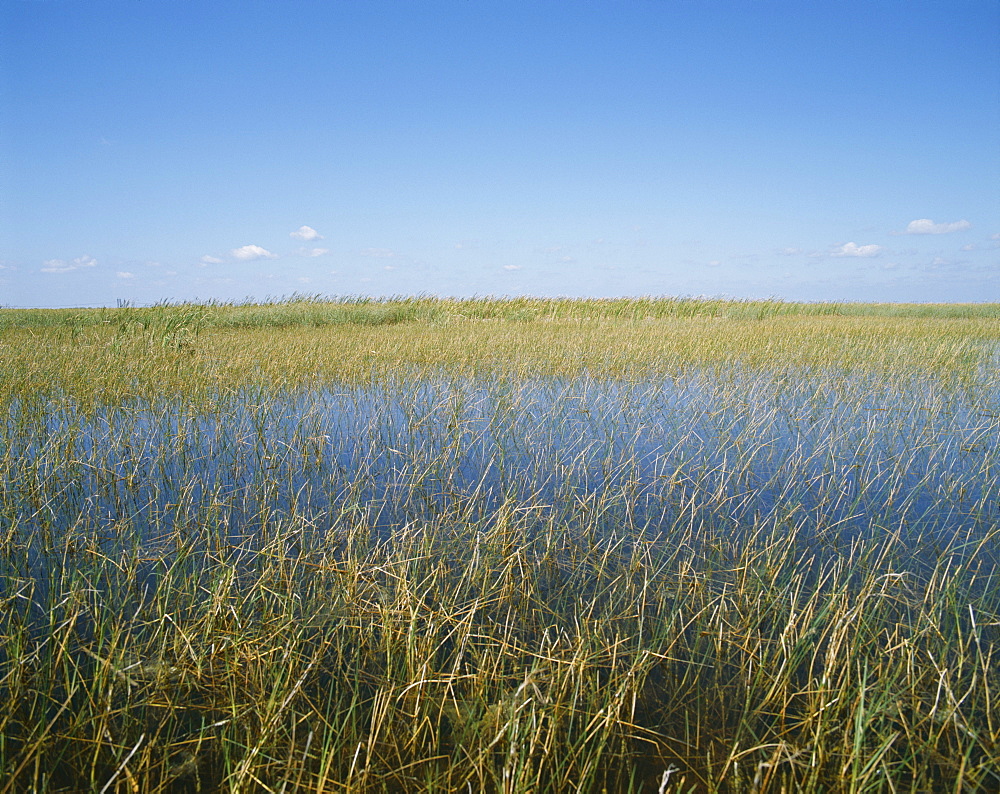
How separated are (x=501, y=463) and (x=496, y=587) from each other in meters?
1.63

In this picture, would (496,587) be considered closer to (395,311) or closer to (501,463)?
(501,463)

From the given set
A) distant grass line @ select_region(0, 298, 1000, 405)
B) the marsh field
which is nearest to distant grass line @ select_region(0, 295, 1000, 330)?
distant grass line @ select_region(0, 298, 1000, 405)

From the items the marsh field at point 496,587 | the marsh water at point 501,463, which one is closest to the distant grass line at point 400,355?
the marsh field at point 496,587

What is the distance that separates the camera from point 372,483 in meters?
3.54

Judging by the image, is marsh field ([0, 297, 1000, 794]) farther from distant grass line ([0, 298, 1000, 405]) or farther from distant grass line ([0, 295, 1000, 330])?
distant grass line ([0, 295, 1000, 330])

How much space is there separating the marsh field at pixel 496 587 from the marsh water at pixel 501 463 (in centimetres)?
3

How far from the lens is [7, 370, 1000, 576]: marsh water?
3004 mm

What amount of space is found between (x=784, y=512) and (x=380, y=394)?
13.8ft

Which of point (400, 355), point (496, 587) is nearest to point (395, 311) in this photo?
point (400, 355)

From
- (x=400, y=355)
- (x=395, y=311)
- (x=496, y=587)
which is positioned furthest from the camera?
(x=395, y=311)

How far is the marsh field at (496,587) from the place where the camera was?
1.46 metres

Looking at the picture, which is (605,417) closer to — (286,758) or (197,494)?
(197,494)

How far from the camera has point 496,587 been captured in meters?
2.28

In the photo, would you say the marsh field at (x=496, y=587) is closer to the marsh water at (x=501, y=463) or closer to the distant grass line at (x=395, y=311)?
the marsh water at (x=501, y=463)
